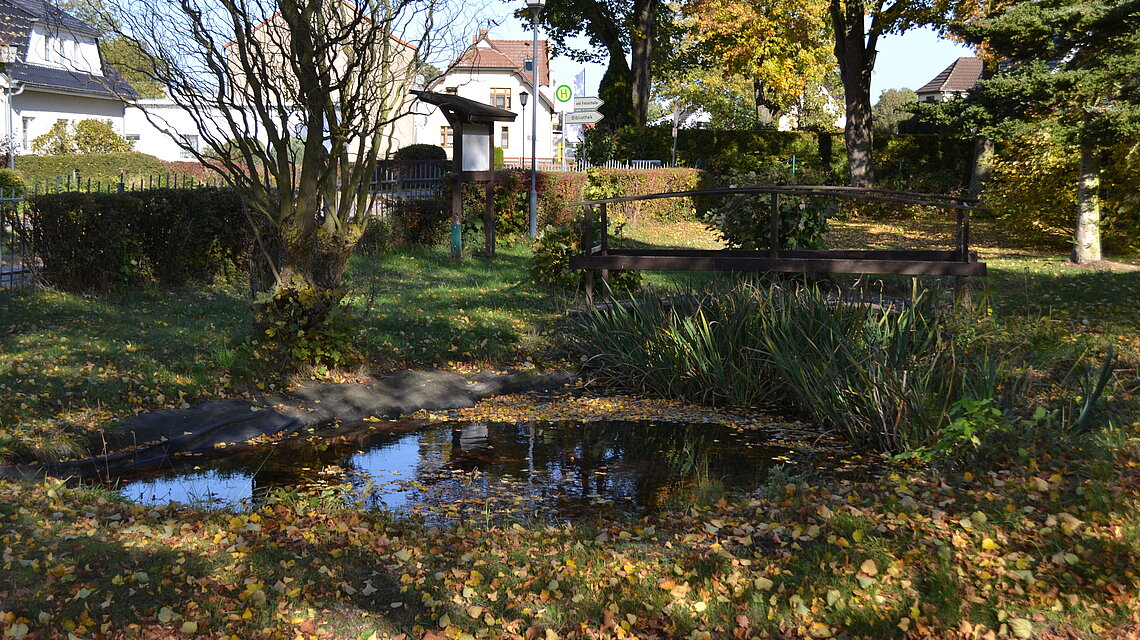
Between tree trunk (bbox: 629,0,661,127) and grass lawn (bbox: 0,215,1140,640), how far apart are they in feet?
91.0

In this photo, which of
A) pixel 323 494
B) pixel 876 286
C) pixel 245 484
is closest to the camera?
pixel 323 494

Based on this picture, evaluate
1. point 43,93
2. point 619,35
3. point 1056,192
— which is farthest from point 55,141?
point 1056,192

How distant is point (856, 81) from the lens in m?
27.9

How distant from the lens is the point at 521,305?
11.7m

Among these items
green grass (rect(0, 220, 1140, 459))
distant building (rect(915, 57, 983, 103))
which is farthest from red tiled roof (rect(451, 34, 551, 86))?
green grass (rect(0, 220, 1140, 459))

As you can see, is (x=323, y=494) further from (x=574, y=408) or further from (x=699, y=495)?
Result: (x=574, y=408)

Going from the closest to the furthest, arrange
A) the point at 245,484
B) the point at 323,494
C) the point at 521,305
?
the point at 323,494 < the point at 245,484 < the point at 521,305

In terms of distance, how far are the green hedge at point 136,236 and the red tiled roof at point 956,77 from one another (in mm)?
63329

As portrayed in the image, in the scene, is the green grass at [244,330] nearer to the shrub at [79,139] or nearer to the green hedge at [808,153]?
the green hedge at [808,153]

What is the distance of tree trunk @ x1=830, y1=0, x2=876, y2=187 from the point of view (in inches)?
1073

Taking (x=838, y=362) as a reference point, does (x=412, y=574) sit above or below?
below

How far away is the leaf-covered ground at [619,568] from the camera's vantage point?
4023 mm

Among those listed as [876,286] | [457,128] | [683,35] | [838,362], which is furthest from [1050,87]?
[683,35]

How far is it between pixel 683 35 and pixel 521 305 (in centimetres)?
3138
